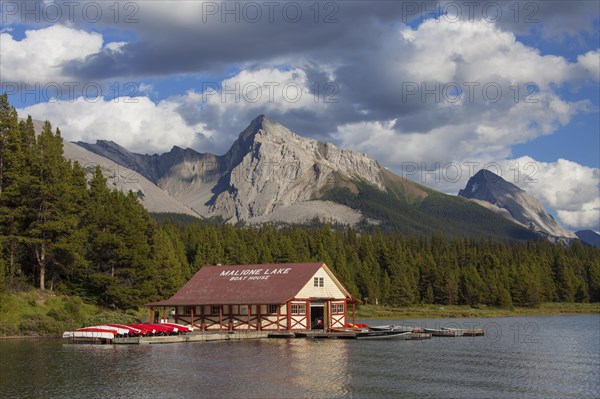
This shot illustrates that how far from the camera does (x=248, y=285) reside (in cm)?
7606

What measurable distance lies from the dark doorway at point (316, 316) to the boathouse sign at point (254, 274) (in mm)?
5466

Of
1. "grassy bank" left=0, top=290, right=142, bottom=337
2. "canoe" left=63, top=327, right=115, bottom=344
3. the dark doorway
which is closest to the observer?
"canoe" left=63, top=327, right=115, bottom=344

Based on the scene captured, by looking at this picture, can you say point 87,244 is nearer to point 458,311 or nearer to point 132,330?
point 132,330

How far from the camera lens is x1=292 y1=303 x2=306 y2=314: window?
73.7 meters

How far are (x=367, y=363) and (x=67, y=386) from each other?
2112 cm

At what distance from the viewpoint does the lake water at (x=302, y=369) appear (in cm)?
3781

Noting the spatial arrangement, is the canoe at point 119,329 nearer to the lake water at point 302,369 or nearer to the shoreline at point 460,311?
the lake water at point 302,369

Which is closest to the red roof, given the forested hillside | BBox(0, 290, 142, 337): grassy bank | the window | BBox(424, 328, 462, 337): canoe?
the window

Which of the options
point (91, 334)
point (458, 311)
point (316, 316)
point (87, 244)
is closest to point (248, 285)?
point (316, 316)

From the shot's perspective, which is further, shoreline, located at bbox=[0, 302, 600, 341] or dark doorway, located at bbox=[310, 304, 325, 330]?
shoreline, located at bbox=[0, 302, 600, 341]

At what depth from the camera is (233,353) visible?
54969 mm

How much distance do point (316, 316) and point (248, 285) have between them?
9220mm

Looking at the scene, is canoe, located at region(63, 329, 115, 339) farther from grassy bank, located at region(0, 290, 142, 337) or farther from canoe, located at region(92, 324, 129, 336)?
grassy bank, located at region(0, 290, 142, 337)

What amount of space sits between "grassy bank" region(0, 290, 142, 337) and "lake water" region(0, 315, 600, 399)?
6013 mm
